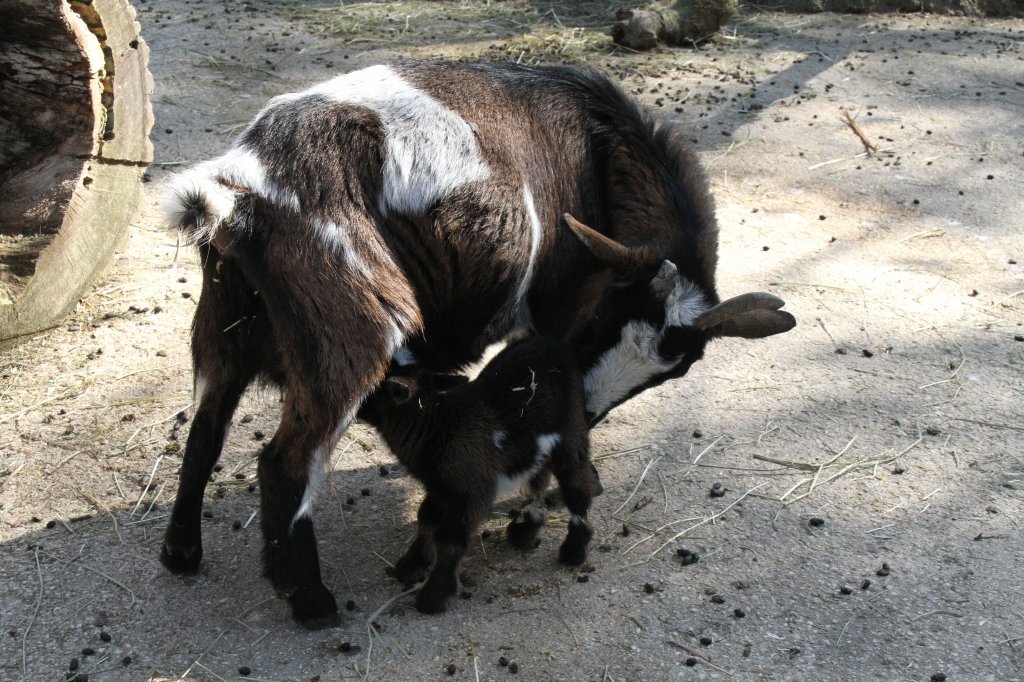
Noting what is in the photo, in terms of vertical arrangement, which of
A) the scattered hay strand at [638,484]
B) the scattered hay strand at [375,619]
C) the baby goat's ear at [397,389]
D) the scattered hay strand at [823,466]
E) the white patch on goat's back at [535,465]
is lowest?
the scattered hay strand at [823,466]

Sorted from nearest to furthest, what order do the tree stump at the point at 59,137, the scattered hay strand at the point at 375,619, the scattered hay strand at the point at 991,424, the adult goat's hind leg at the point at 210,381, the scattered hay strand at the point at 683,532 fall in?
1. the scattered hay strand at the point at 375,619
2. the adult goat's hind leg at the point at 210,381
3. the scattered hay strand at the point at 683,532
4. the tree stump at the point at 59,137
5. the scattered hay strand at the point at 991,424

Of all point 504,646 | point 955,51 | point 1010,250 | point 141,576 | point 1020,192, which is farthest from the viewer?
point 955,51

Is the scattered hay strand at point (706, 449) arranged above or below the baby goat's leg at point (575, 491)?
below

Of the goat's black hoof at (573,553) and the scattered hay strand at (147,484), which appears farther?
the scattered hay strand at (147,484)

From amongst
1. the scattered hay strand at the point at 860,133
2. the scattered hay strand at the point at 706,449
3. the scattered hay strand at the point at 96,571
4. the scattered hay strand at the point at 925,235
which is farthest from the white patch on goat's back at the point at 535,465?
the scattered hay strand at the point at 860,133

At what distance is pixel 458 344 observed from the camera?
3859mm

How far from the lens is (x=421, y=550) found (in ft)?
11.9

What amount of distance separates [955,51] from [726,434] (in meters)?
6.08

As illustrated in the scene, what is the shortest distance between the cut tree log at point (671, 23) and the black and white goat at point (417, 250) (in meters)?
4.78

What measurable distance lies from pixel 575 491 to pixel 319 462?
941mm

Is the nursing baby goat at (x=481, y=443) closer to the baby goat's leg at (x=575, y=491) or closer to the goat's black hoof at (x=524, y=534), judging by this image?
the baby goat's leg at (x=575, y=491)

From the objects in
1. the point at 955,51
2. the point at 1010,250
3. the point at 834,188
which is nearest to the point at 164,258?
the point at 834,188

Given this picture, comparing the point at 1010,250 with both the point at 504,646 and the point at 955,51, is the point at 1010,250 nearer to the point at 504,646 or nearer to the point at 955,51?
the point at 955,51

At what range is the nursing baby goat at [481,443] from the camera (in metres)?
Answer: 3.53
